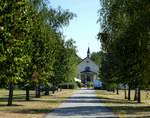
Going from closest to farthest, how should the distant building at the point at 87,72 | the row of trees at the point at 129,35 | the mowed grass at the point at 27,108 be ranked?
the mowed grass at the point at 27,108, the row of trees at the point at 129,35, the distant building at the point at 87,72

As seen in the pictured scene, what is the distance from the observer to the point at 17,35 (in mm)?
24844

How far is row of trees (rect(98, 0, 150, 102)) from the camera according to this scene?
116 feet

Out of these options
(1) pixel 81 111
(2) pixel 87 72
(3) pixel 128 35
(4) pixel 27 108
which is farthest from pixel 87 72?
(1) pixel 81 111

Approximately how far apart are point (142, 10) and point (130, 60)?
38.8 ft

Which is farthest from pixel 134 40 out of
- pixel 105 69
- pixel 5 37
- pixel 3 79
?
pixel 105 69

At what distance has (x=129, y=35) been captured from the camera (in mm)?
41125

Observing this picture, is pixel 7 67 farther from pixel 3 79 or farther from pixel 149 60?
pixel 149 60

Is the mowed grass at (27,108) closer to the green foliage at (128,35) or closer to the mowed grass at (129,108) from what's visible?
the mowed grass at (129,108)

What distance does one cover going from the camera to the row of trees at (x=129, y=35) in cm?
3528

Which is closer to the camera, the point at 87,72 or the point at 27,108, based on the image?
the point at 27,108

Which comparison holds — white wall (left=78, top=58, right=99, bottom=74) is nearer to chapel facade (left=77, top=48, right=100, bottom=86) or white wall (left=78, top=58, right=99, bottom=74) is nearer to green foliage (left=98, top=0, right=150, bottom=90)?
chapel facade (left=77, top=48, right=100, bottom=86)

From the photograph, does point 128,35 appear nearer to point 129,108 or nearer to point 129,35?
point 129,35

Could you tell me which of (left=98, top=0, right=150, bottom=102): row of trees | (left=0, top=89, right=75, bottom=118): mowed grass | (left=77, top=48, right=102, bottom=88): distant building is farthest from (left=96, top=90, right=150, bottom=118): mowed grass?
(left=77, top=48, right=102, bottom=88): distant building

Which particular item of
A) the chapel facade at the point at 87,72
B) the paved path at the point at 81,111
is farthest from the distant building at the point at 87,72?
the paved path at the point at 81,111
